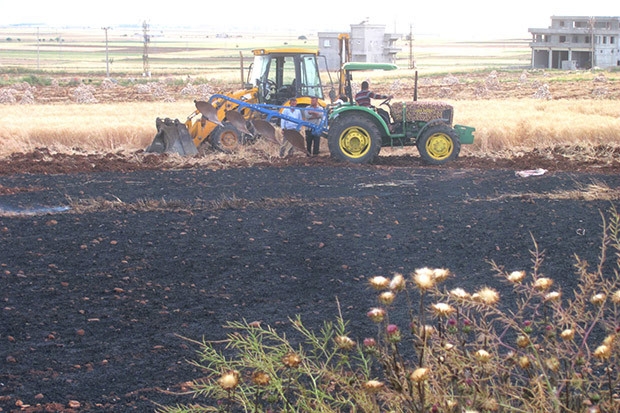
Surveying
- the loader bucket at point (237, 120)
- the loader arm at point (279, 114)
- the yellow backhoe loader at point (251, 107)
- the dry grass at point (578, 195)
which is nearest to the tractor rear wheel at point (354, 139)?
the loader arm at point (279, 114)

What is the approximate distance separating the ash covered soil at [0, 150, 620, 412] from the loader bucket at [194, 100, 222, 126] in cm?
198

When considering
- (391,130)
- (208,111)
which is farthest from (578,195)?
(208,111)

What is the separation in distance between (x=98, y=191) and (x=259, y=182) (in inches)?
98.0

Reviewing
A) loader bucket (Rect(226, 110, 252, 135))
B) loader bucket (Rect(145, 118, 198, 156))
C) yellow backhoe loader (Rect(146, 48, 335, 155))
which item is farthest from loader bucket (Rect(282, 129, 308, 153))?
loader bucket (Rect(145, 118, 198, 156))

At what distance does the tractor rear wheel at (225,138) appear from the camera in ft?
53.9

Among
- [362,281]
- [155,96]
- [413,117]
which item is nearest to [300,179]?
[413,117]

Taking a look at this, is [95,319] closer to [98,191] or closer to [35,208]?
[35,208]

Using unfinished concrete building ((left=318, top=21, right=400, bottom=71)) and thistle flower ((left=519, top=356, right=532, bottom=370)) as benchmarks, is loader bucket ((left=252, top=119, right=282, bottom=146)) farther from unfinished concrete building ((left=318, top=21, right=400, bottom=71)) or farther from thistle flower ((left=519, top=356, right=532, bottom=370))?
unfinished concrete building ((left=318, top=21, right=400, bottom=71))

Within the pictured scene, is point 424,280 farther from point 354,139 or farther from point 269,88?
point 269,88

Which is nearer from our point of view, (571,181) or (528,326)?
(528,326)

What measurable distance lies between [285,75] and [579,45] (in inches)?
2714

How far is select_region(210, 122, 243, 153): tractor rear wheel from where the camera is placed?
53.9ft

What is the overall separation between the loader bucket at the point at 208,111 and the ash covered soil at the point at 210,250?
198 cm

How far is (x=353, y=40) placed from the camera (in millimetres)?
78250
